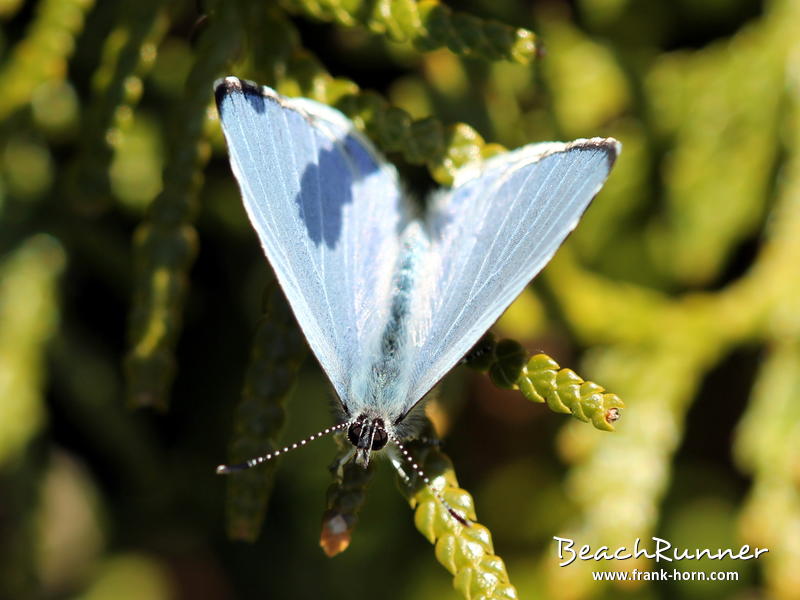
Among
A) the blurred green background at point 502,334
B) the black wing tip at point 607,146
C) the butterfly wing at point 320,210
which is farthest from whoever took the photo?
the blurred green background at point 502,334

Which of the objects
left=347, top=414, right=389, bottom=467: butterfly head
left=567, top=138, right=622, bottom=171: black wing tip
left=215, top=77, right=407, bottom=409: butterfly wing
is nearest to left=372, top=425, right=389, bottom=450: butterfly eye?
left=347, top=414, right=389, bottom=467: butterfly head

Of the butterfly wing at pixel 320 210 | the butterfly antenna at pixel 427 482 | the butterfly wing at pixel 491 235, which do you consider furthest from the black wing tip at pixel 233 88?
the butterfly antenna at pixel 427 482

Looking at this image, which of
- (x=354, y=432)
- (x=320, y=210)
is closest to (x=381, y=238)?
Answer: (x=320, y=210)

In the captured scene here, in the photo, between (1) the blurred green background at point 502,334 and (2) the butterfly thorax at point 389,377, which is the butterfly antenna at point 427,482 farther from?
(1) the blurred green background at point 502,334

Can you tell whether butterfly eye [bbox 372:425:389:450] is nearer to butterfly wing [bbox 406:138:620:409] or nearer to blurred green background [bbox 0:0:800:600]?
butterfly wing [bbox 406:138:620:409]

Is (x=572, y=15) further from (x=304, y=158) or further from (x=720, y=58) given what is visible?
(x=304, y=158)

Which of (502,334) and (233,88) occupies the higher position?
(233,88)

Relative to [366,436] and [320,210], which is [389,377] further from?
[320,210]
